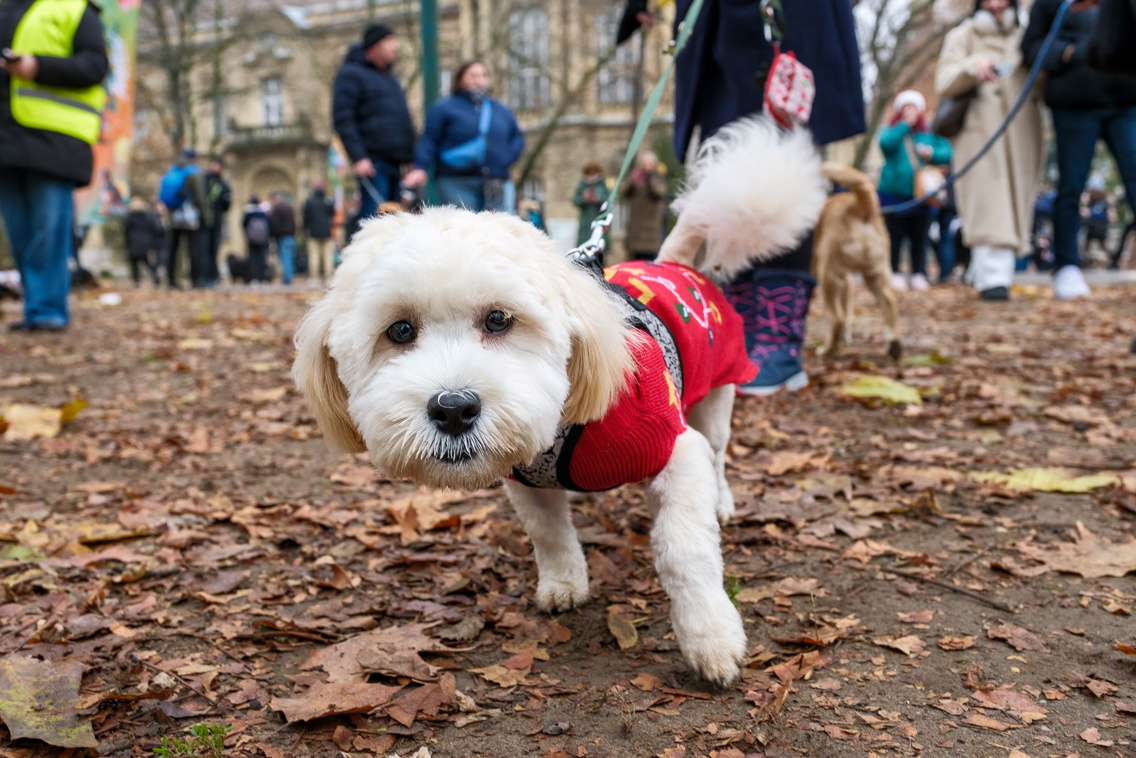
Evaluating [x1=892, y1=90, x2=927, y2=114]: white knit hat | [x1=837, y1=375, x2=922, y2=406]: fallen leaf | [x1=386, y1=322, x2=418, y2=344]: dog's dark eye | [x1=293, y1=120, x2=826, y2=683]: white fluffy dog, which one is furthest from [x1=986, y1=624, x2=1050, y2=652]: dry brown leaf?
[x1=892, y1=90, x2=927, y2=114]: white knit hat

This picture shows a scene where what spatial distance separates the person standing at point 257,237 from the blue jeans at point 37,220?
58.0ft

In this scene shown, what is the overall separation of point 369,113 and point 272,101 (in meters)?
44.9

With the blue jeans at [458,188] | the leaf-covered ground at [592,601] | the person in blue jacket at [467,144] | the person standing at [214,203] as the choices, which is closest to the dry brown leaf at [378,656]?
the leaf-covered ground at [592,601]

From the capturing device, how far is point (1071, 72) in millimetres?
7246

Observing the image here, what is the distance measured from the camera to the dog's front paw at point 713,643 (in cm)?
205

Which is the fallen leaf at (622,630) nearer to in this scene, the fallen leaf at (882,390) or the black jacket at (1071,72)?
the fallen leaf at (882,390)

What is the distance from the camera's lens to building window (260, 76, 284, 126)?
4891cm

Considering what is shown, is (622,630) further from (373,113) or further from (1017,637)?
(373,113)

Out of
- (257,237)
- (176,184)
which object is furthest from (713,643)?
(257,237)

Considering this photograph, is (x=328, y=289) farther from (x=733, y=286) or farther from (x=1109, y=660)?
(x=733, y=286)

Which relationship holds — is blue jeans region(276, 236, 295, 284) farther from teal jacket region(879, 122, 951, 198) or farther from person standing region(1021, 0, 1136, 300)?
person standing region(1021, 0, 1136, 300)

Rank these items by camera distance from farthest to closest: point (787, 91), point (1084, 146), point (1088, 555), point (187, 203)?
point (187, 203)
point (1084, 146)
point (787, 91)
point (1088, 555)

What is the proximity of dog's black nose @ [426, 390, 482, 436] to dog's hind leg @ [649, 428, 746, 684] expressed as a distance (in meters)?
0.62

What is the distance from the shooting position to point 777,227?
3.02 meters
